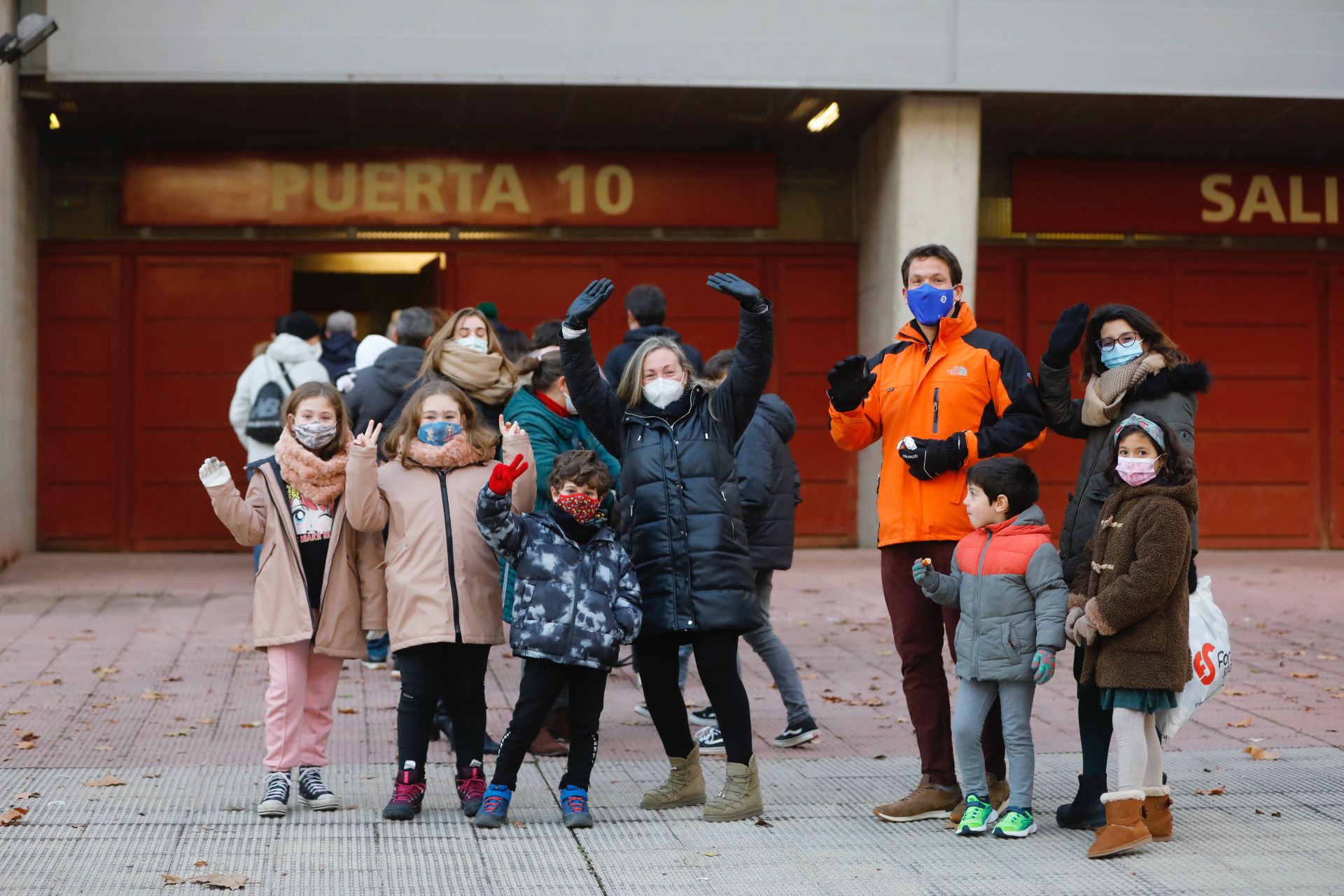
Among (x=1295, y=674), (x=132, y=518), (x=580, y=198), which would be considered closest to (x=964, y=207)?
(x=580, y=198)

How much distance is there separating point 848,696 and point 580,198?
795 cm

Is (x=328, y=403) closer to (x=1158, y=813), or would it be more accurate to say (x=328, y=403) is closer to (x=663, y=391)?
(x=663, y=391)

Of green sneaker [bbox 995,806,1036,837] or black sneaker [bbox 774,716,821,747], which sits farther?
black sneaker [bbox 774,716,821,747]

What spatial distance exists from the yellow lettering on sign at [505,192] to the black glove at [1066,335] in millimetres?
9748

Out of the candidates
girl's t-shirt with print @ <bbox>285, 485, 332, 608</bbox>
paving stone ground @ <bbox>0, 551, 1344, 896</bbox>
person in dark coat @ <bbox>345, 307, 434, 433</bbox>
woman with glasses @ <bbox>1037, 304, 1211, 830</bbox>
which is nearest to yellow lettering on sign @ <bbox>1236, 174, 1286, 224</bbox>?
paving stone ground @ <bbox>0, 551, 1344, 896</bbox>

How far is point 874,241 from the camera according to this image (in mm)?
14578

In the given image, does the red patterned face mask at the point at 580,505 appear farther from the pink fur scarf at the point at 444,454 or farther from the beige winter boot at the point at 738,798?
the beige winter boot at the point at 738,798

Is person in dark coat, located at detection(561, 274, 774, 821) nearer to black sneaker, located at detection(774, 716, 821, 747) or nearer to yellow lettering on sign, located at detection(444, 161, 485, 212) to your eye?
black sneaker, located at detection(774, 716, 821, 747)

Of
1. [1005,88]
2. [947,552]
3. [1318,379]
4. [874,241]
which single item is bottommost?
[947,552]

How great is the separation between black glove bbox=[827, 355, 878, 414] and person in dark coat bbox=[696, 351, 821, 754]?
1225 millimetres

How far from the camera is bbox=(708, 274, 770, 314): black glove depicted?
529 cm

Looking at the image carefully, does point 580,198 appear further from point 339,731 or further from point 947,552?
point 947,552

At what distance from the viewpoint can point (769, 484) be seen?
267 inches

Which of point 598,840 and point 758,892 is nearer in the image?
point 758,892
